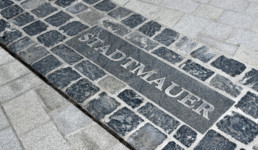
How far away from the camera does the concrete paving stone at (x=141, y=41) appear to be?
3.94 m

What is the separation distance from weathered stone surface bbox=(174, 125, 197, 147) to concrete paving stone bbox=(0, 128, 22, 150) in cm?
134

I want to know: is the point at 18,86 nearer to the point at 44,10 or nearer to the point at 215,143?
the point at 44,10

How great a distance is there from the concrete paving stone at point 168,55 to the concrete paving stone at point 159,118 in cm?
65

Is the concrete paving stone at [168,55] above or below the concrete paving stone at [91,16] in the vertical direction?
below

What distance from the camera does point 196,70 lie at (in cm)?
361

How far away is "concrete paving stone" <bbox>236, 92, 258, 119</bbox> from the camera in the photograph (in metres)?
3.21

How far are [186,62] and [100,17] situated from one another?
1314 mm

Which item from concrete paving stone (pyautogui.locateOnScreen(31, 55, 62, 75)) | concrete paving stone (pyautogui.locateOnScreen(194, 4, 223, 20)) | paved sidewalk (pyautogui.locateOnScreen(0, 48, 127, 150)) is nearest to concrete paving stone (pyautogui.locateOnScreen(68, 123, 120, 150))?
paved sidewalk (pyautogui.locateOnScreen(0, 48, 127, 150))

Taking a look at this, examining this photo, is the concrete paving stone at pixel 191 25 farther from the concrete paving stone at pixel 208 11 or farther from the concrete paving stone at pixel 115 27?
the concrete paving stone at pixel 115 27

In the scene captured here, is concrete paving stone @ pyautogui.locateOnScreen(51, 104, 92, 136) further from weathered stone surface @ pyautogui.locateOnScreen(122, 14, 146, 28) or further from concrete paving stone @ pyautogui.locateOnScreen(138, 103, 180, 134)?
weathered stone surface @ pyautogui.locateOnScreen(122, 14, 146, 28)

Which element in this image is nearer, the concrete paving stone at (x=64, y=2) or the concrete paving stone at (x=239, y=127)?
the concrete paving stone at (x=239, y=127)

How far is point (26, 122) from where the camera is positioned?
321cm

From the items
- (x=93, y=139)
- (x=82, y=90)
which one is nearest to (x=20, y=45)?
(x=82, y=90)

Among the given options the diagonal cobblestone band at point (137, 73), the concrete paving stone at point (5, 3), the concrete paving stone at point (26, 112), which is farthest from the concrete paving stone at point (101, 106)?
the concrete paving stone at point (5, 3)
